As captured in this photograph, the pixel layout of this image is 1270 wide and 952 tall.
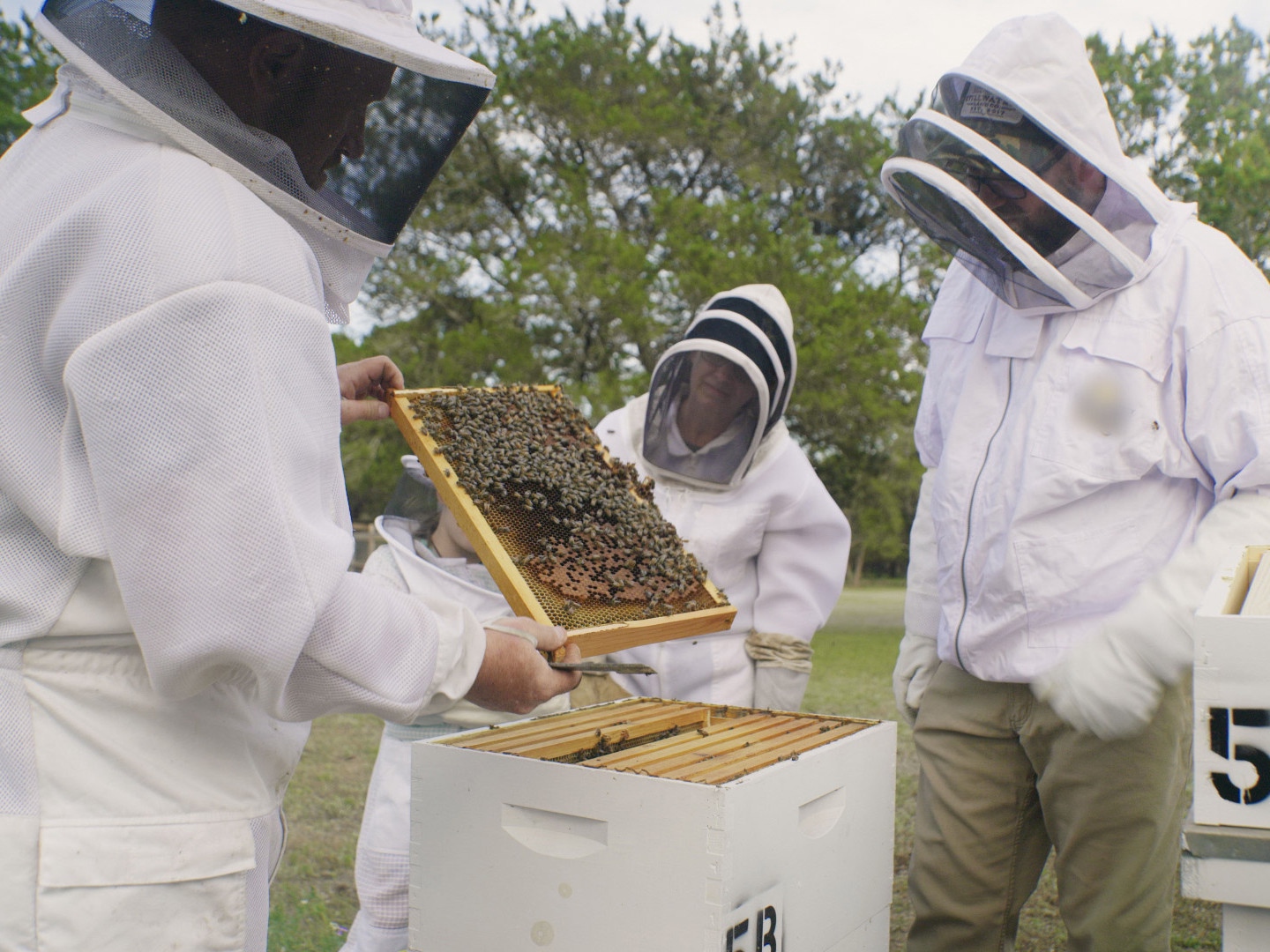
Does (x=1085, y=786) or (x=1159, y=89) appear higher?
(x=1159, y=89)

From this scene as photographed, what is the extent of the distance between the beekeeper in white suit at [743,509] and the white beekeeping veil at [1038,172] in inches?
40.0

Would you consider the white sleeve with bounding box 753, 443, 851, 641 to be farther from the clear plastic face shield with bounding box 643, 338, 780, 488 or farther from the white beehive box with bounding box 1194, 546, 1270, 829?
the white beehive box with bounding box 1194, 546, 1270, 829

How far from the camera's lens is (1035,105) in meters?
2.54

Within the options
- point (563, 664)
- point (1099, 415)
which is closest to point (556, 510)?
point (563, 664)

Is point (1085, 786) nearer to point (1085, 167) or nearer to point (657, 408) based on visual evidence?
point (1085, 167)

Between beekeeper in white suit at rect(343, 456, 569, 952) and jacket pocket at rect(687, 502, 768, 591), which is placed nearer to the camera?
beekeeper in white suit at rect(343, 456, 569, 952)

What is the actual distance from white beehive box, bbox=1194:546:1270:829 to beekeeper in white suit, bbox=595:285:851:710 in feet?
6.93

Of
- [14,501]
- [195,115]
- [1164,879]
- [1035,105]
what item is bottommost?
[1164,879]

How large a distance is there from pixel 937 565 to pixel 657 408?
120cm

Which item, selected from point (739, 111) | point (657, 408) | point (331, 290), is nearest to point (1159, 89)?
point (739, 111)

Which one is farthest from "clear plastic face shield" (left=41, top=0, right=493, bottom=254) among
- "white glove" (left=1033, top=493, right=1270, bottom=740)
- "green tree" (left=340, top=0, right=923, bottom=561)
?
"green tree" (left=340, top=0, right=923, bottom=561)

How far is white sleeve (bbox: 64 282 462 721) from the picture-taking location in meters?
1.32

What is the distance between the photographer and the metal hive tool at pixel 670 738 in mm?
1912

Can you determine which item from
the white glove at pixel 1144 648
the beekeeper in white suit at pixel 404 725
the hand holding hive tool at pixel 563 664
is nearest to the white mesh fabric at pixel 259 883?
the hand holding hive tool at pixel 563 664
